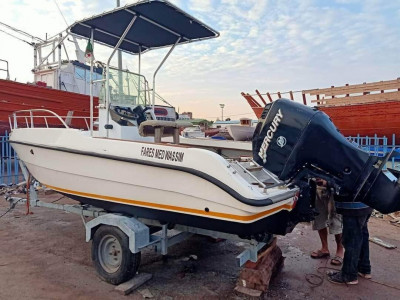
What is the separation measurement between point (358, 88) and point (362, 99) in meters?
0.34

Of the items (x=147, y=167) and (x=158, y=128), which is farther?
(x=158, y=128)

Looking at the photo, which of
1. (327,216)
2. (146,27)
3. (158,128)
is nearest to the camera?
(158,128)

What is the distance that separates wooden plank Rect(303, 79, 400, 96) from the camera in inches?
340

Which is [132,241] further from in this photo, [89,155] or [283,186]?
[283,186]

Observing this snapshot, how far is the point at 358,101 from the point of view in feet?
30.8

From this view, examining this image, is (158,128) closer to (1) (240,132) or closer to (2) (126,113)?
(2) (126,113)

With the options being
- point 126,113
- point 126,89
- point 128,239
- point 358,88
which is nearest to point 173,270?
point 128,239

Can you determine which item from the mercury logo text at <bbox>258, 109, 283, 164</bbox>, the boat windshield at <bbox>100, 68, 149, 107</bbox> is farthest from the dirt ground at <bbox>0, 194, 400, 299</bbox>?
the boat windshield at <bbox>100, 68, 149, 107</bbox>

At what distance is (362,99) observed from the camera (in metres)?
9.30

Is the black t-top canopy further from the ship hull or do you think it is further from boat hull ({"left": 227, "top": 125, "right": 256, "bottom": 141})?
the ship hull

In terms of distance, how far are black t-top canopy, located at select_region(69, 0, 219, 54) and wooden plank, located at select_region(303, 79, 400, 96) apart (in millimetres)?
6054

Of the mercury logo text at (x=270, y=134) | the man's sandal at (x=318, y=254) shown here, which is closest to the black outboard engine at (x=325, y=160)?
the mercury logo text at (x=270, y=134)

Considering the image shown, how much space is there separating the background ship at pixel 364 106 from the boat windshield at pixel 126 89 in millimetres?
5716

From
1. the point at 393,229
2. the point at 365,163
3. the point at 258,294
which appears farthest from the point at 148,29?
the point at 393,229
